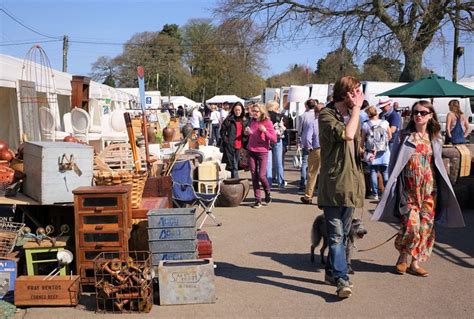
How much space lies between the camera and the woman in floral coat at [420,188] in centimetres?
587

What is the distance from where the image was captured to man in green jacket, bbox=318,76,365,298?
5.14 m

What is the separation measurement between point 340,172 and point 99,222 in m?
2.28

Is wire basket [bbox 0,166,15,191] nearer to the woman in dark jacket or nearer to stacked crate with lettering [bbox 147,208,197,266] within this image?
stacked crate with lettering [bbox 147,208,197,266]

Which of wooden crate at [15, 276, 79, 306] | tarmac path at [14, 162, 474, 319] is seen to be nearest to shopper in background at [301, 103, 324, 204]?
tarmac path at [14, 162, 474, 319]

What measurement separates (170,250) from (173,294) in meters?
0.54

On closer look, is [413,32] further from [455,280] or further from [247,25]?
[455,280]

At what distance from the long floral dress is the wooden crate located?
3.33m

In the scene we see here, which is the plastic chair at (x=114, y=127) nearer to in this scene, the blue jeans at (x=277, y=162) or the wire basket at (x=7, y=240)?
the blue jeans at (x=277, y=162)

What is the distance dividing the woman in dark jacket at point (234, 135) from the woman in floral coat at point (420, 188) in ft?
17.9

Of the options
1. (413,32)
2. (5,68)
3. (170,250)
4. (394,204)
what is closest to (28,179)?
(170,250)

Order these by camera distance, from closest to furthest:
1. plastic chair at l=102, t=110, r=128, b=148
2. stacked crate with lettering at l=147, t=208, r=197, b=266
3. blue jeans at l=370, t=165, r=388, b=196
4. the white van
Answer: stacked crate with lettering at l=147, t=208, r=197, b=266 < blue jeans at l=370, t=165, r=388, b=196 < plastic chair at l=102, t=110, r=128, b=148 < the white van

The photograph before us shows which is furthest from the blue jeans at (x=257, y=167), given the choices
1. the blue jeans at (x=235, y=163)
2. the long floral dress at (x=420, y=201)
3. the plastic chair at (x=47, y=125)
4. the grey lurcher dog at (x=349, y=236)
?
the long floral dress at (x=420, y=201)

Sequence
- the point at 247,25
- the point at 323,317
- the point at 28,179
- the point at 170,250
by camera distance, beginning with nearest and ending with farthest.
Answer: the point at 323,317 → the point at 170,250 → the point at 28,179 → the point at 247,25

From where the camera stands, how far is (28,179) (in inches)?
234
